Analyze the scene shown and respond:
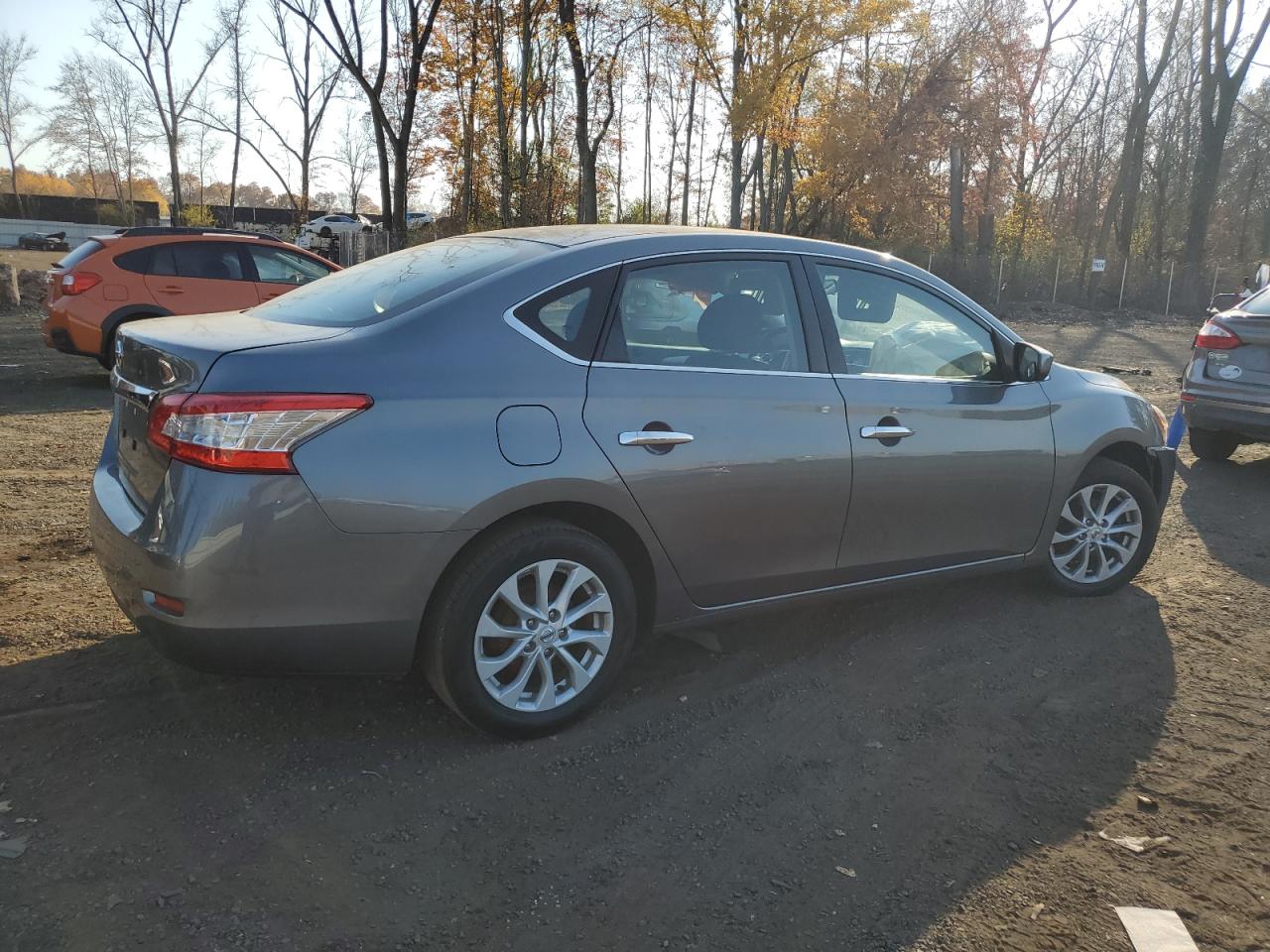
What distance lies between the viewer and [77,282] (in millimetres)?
10078

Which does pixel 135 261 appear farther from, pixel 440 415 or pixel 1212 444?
pixel 1212 444

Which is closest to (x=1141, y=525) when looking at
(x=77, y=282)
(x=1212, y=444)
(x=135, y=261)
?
(x=1212, y=444)

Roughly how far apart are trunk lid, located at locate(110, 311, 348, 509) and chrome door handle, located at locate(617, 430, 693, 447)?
3.24 feet

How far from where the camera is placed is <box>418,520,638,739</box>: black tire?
10.0ft

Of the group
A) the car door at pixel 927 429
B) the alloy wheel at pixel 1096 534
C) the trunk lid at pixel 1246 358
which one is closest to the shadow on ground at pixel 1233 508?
the trunk lid at pixel 1246 358

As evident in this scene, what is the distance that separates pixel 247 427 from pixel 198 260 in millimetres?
9128

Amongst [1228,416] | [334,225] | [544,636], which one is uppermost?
[334,225]

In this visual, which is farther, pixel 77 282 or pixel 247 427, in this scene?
pixel 77 282

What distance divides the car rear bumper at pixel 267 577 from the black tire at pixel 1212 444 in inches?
310

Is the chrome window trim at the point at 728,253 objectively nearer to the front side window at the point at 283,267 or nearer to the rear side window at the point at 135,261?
Answer: the front side window at the point at 283,267

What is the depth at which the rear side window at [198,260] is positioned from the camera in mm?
10555

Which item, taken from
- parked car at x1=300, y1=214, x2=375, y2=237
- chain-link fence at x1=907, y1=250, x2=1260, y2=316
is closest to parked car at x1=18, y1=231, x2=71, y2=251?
parked car at x1=300, y1=214, x2=375, y2=237

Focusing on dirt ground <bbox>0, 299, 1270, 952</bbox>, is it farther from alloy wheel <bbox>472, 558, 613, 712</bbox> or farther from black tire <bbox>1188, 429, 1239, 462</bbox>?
black tire <bbox>1188, 429, 1239, 462</bbox>

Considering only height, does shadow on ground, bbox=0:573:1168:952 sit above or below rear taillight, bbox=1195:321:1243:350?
below
